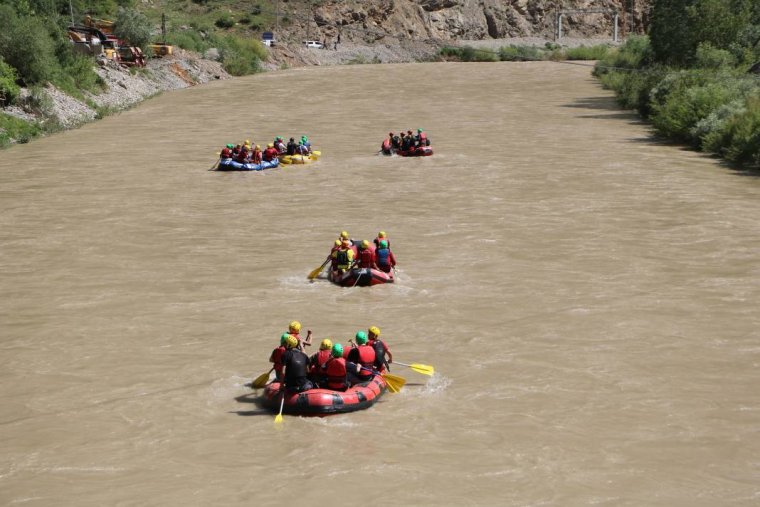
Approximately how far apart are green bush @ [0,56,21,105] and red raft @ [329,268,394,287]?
28.4m

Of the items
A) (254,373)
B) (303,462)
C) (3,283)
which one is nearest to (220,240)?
(3,283)

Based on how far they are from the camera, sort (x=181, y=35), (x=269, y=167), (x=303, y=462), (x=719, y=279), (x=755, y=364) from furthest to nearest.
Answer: (x=181, y=35), (x=269, y=167), (x=719, y=279), (x=755, y=364), (x=303, y=462)

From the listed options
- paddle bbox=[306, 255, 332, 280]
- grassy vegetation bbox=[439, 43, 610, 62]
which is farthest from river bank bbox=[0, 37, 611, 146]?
paddle bbox=[306, 255, 332, 280]

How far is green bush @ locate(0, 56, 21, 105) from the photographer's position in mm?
43781

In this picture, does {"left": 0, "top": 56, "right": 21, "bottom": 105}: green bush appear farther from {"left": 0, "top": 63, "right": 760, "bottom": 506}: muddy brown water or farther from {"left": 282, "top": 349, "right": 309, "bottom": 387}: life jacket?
{"left": 282, "top": 349, "right": 309, "bottom": 387}: life jacket

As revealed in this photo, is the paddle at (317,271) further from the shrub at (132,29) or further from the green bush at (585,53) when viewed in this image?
the green bush at (585,53)

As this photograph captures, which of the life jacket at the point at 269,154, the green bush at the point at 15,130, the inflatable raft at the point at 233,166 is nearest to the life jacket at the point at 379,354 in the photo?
the inflatable raft at the point at 233,166

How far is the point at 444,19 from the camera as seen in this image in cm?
11519

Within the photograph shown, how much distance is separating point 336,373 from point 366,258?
6173mm

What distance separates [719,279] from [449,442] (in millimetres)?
9440

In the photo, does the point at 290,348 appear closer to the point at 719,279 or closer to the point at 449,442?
the point at 449,442

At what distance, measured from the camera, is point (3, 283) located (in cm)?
2119

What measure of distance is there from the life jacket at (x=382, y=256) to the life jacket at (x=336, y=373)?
6.17m

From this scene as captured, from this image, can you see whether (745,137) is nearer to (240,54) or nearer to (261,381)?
(261,381)
